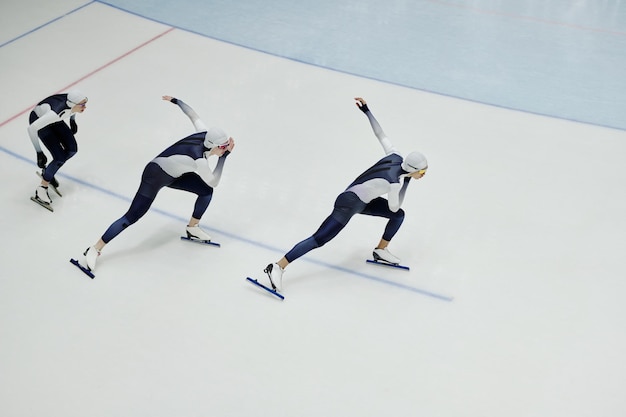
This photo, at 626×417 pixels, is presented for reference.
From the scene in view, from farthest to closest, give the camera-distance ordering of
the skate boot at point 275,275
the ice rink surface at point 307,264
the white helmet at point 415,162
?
the skate boot at point 275,275 → the white helmet at point 415,162 → the ice rink surface at point 307,264

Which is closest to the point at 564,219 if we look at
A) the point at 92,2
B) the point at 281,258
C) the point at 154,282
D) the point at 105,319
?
the point at 281,258

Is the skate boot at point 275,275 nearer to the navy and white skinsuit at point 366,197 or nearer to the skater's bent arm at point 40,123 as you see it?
the navy and white skinsuit at point 366,197

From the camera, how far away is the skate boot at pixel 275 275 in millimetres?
6910

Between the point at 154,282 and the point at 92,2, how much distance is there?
24.2 feet

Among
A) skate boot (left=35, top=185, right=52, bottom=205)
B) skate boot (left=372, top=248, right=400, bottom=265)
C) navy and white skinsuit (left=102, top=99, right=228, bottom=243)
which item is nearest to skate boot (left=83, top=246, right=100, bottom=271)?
navy and white skinsuit (left=102, top=99, right=228, bottom=243)

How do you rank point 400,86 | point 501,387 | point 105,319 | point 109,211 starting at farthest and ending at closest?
1. point 400,86
2. point 109,211
3. point 105,319
4. point 501,387

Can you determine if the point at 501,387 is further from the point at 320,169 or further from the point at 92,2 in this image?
the point at 92,2

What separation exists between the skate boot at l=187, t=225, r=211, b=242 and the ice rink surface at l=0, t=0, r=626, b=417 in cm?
11

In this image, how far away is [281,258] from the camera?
7.11 meters

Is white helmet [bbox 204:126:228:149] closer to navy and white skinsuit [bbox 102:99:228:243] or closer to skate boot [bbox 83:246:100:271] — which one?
navy and white skinsuit [bbox 102:99:228:243]

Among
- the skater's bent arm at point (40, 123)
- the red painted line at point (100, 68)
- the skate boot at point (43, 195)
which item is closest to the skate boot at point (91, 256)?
the skate boot at point (43, 195)

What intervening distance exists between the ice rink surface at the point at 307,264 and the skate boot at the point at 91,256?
0.42 ft

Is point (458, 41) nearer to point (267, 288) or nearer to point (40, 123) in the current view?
point (267, 288)

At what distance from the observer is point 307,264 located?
24.3ft
